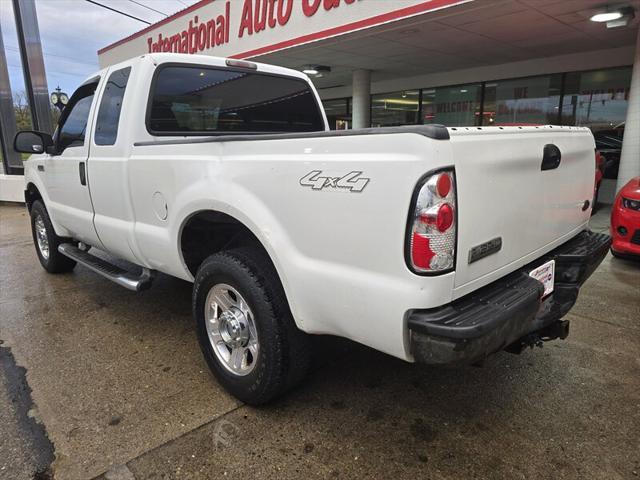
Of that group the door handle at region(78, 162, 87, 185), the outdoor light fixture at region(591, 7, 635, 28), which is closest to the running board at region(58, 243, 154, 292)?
the door handle at region(78, 162, 87, 185)

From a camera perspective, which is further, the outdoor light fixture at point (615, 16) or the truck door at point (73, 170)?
the outdoor light fixture at point (615, 16)

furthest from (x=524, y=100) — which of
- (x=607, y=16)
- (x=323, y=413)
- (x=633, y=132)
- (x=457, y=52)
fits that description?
(x=323, y=413)

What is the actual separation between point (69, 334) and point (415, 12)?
19.9 feet

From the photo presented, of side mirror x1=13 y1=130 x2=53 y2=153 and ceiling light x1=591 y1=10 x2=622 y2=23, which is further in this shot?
ceiling light x1=591 y1=10 x2=622 y2=23

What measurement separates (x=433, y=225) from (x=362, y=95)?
426 inches

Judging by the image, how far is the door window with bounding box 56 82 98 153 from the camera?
3.93 m

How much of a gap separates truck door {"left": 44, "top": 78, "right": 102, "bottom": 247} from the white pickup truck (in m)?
0.05

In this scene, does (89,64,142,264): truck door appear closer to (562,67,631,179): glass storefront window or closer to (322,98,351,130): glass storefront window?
(562,67,631,179): glass storefront window

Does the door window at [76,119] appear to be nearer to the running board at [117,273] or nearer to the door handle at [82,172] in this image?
the door handle at [82,172]

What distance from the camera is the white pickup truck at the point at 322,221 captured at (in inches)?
69.2

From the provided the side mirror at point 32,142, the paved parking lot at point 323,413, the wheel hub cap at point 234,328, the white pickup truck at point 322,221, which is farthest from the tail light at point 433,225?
the side mirror at point 32,142

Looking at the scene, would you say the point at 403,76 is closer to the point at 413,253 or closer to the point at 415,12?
the point at 415,12

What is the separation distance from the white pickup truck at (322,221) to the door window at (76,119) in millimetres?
157

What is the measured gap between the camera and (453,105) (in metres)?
12.0
